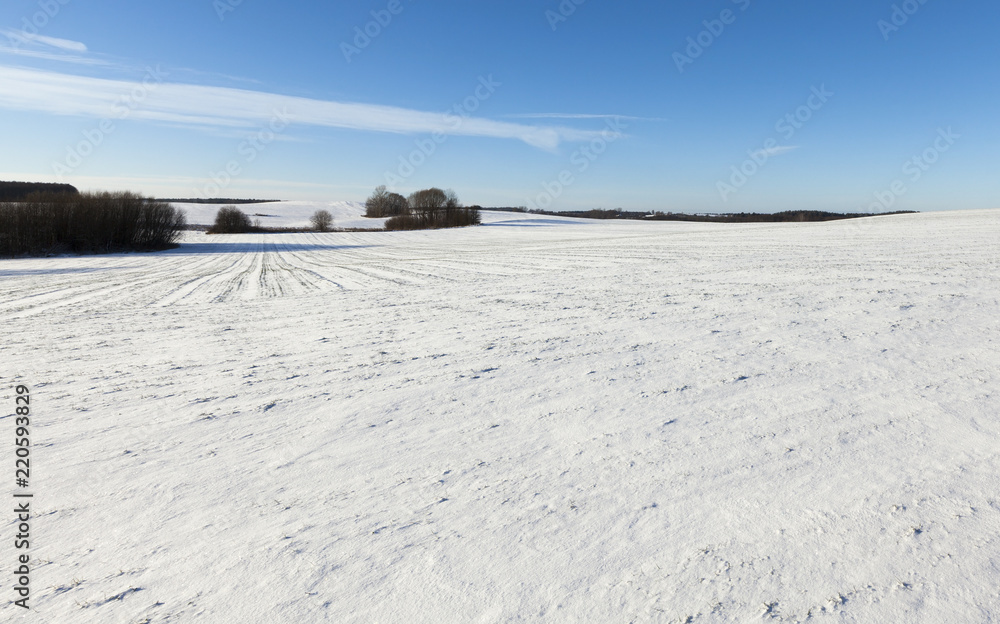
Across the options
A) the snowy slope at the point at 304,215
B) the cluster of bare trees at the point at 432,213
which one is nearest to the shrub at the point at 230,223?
the snowy slope at the point at 304,215

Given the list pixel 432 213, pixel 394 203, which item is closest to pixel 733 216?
pixel 432 213

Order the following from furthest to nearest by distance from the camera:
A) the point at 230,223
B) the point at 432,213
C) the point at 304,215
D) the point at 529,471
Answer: the point at 304,215 → the point at 432,213 → the point at 230,223 → the point at 529,471

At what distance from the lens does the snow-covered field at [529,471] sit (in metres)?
2.32

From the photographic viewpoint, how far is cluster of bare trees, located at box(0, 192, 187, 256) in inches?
1384

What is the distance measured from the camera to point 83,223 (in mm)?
38094

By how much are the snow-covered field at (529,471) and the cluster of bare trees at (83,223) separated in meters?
37.7

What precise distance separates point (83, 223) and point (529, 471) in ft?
153

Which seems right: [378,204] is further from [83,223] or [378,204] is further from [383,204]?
[83,223]

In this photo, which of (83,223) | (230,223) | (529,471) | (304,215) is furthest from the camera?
(304,215)

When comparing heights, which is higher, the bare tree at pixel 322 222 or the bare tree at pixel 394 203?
the bare tree at pixel 394 203

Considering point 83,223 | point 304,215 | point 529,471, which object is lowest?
point 529,471

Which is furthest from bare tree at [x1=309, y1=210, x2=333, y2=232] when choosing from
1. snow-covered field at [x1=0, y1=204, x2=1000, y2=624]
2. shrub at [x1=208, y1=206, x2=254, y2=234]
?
snow-covered field at [x1=0, y1=204, x2=1000, y2=624]

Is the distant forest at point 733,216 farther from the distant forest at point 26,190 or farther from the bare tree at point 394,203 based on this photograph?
the distant forest at point 26,190

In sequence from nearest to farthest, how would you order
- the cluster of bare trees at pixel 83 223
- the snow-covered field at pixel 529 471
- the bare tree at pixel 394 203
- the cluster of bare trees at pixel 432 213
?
the snow-covered field at pixel 529 471 → the cluster of bare trees at pixel 83 223 → the cluster of bare trees at pixel 432 213 → the bare tree at pixel 394 203
